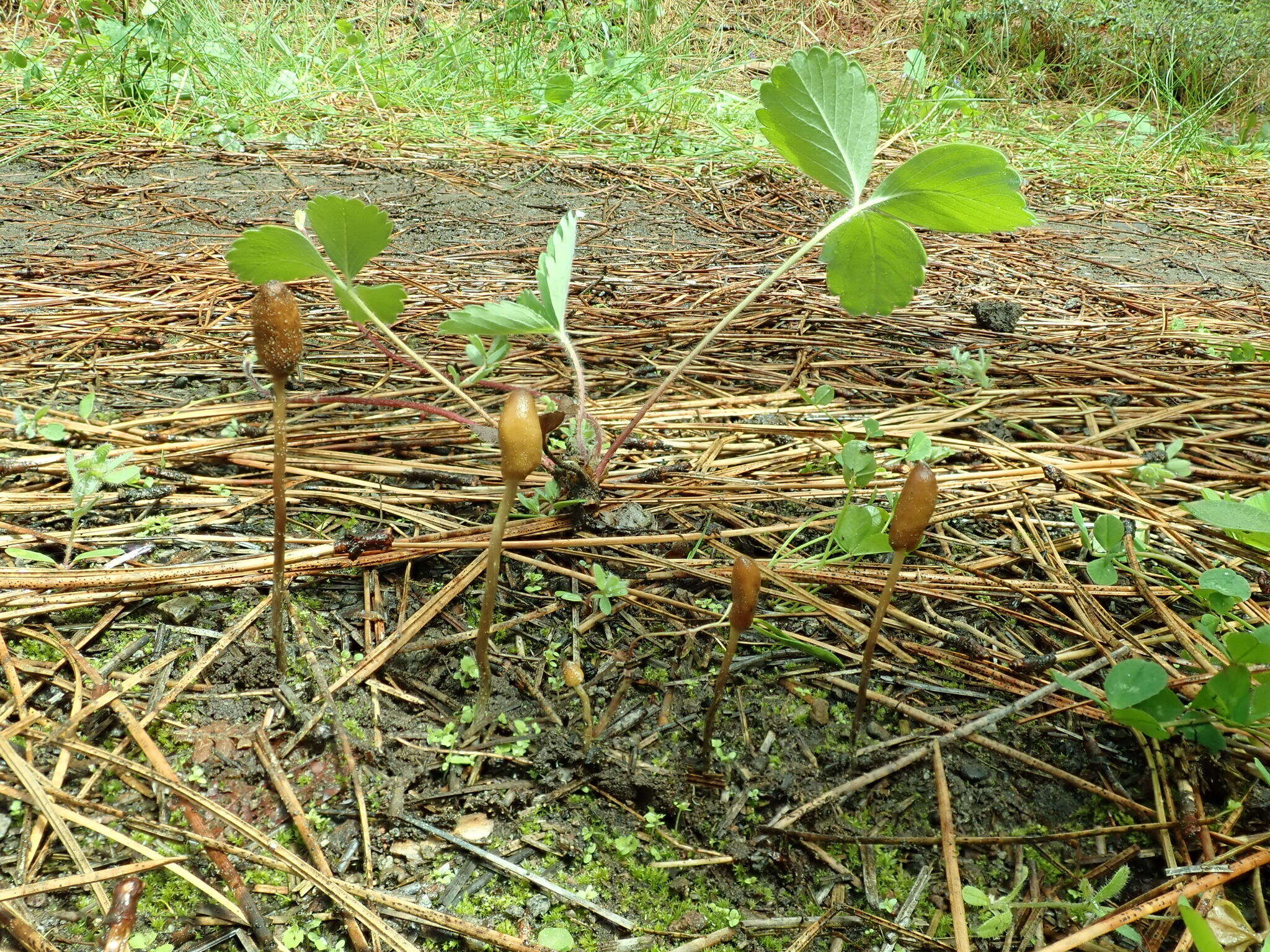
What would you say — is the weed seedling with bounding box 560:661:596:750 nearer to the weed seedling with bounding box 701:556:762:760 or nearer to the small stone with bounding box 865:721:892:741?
the weed seedling with bounding box 701:556:762:760

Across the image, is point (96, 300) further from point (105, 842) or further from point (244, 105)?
point (244, 105)

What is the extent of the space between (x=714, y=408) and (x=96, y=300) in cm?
179

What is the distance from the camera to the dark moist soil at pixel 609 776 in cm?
109

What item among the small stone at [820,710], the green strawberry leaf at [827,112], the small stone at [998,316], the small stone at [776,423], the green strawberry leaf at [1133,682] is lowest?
the small stone at [820,710]

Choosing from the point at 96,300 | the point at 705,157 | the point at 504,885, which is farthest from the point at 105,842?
the point at 705,157

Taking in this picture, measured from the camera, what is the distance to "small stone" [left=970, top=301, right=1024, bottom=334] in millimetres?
2750

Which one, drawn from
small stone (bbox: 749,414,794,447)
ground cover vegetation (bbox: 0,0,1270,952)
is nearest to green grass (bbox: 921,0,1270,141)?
ground cover vegetation (bbox: 0,0,1270,952)

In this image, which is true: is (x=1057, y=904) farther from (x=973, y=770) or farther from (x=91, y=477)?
(x=91, y=477)

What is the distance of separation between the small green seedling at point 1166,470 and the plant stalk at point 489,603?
1.39 m

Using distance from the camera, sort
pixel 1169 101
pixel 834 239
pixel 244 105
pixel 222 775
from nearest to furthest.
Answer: pixel 222 775, pixel 834 239, pixel 244 105, pixel 1169 101

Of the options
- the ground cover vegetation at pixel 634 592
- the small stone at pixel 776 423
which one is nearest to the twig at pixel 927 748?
the ground cover vegetation at pixel 634 592

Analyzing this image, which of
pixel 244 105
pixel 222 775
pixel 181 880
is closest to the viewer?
pixel 181 880

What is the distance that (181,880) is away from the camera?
1.04m

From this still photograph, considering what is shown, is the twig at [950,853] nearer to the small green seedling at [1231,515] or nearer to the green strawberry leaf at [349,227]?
Answer: the small green seedling at [1231,515]
